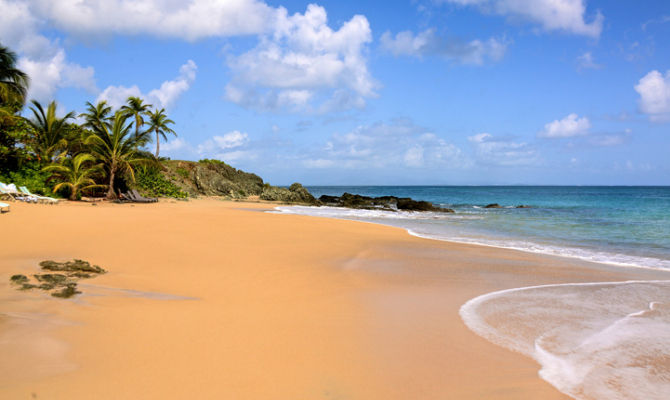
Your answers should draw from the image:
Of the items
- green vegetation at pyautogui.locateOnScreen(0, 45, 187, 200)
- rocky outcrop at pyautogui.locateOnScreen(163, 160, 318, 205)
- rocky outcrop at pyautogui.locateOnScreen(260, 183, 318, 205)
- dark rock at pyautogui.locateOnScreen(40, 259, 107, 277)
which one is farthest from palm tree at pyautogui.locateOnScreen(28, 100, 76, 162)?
dark rock at pyautogui.locateOnScreen(40, 259, 107, 277)

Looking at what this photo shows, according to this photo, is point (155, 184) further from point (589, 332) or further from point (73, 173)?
point (589, 332)

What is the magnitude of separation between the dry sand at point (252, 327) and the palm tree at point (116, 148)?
53.0 ft

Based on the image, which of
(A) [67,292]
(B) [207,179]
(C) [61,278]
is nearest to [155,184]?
(B) [207,179]

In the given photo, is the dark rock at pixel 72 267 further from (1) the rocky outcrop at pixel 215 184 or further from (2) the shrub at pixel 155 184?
(1) the rocky outcrop at pixel 215 184

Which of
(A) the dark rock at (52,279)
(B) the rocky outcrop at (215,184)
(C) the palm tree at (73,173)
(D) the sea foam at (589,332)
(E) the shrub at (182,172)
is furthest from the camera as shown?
(E) the shrub at (182,172)

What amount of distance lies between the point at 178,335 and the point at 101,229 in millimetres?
7153

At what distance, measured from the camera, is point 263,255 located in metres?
7.67

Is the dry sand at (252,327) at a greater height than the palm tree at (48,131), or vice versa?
the palm tree at (48,131)

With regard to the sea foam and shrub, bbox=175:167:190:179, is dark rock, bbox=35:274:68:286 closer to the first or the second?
the sea foam

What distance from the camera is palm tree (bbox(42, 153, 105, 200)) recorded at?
19.8 meters

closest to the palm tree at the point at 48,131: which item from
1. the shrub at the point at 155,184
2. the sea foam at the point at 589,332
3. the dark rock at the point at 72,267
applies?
the shrub at the point at 155,184

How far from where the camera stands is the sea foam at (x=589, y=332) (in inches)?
119

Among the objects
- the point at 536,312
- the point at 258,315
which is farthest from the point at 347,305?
the point at 536,312

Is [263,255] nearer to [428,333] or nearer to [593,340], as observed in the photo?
[428,333]
